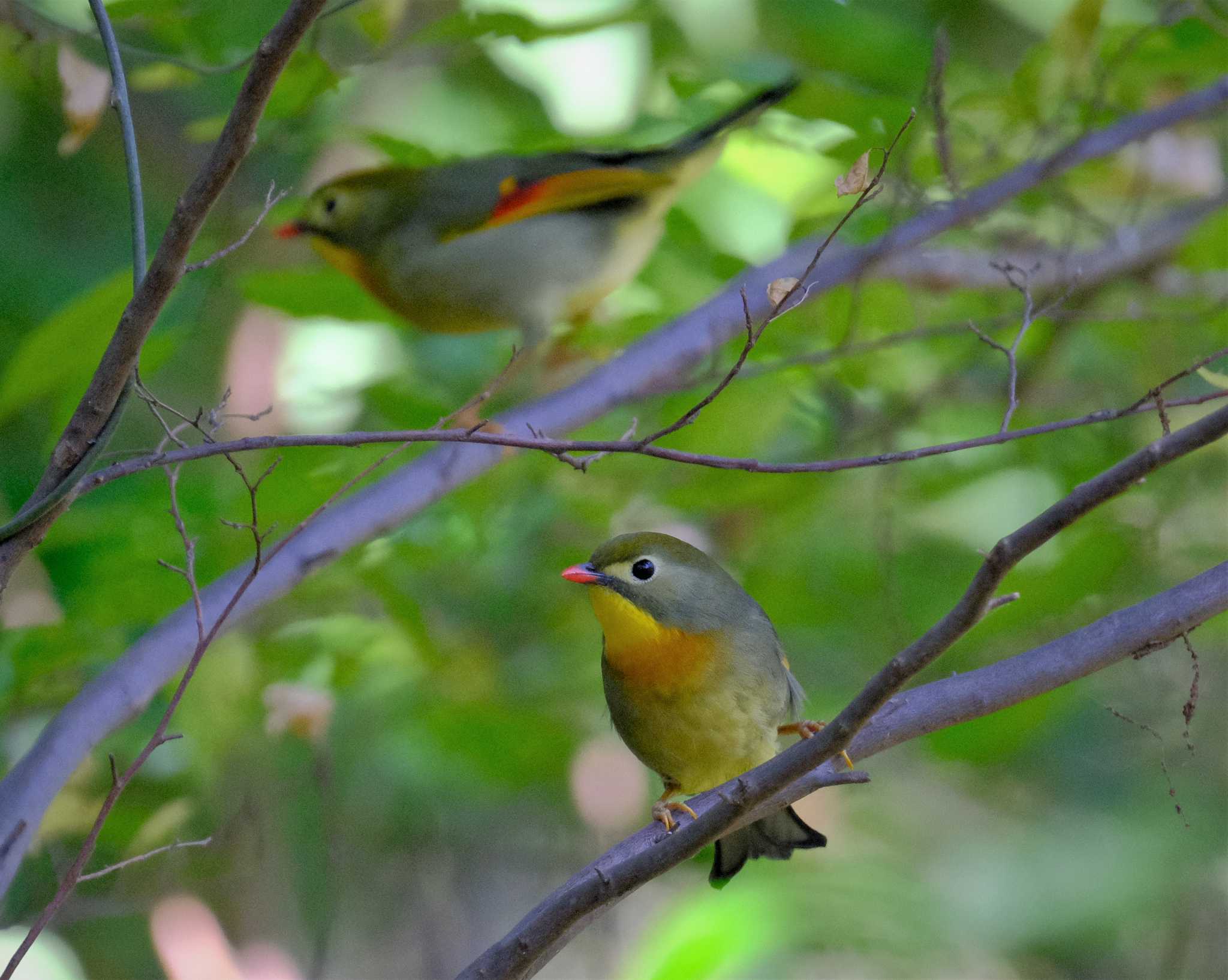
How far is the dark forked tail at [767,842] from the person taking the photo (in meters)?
2.40

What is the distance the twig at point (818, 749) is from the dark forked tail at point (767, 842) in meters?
0.91

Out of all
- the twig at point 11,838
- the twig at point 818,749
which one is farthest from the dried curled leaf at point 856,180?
the twig at point 11,838

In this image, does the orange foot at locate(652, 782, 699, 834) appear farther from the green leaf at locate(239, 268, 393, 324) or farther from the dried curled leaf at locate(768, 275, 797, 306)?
the green leaf at locate(239, 268, 393, 324)

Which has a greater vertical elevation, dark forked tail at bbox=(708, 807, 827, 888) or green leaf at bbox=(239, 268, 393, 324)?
green leaf at bbox=(239, 268, 393, 324)

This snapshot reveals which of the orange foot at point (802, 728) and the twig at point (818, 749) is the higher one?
the twig at point (818, 749)

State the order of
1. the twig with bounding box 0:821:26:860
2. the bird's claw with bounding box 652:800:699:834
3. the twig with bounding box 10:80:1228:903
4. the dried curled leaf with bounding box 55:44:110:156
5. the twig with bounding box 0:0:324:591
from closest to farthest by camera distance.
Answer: the twig with bounding box 0:0:324:591 < the twig with bounding box 0:821:26:860 < the twig with bounding box 10:80:1228:903 < the bird's claw with bounding box 652:800:699:834 < the dried curled leaf with bounding box 55:44:110:156

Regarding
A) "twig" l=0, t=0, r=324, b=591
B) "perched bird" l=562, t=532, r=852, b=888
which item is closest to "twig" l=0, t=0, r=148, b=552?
"twig" l=0, t=0, r=324, b=591

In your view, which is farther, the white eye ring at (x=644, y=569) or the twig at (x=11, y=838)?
the white eye ring at (x=644, y=569)

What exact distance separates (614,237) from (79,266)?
1633 mm

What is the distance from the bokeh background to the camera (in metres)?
2.66

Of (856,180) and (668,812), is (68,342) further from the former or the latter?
(856,180)

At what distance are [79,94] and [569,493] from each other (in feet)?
5.48

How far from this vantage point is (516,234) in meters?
3.30

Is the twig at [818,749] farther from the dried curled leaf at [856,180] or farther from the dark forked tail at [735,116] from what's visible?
the dark forked tail at [735,116]
